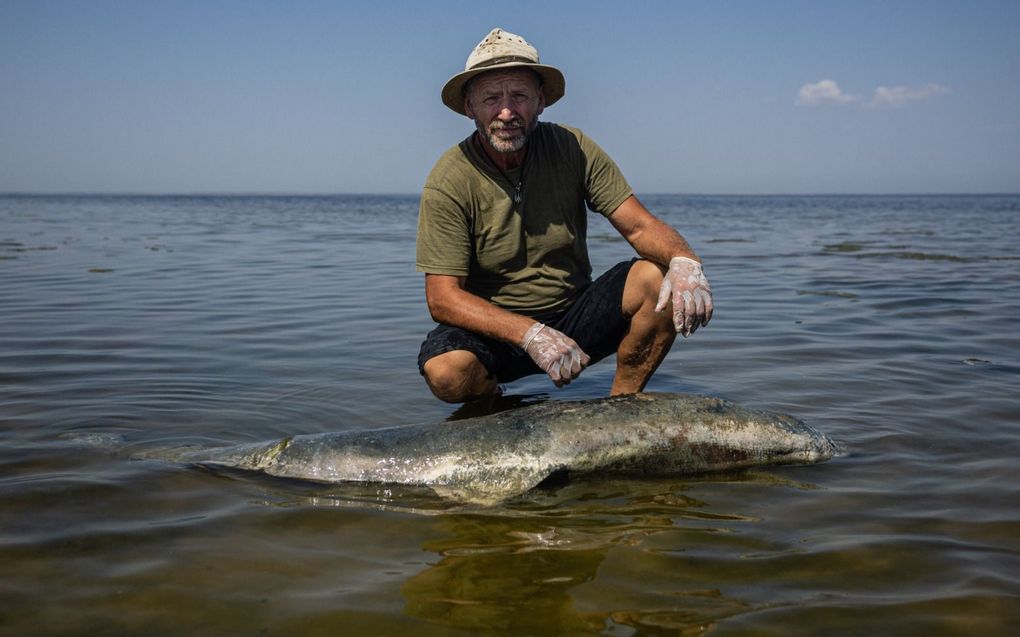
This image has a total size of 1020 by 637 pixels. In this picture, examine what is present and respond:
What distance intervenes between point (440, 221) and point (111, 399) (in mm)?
2362

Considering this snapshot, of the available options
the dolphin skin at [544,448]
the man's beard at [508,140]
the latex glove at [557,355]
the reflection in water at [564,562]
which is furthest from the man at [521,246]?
the reflection in water at [564,562]

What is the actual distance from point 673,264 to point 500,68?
1.41 metres

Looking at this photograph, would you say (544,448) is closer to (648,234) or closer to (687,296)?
(687,296)

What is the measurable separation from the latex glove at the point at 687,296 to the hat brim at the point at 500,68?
1.28m

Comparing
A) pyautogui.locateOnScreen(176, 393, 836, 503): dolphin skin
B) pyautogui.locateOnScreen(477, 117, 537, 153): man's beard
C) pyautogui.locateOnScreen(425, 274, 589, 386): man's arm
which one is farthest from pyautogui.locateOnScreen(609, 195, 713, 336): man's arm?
pyautogui.locateOnScreen(477, 117, 537, 153): man's beard

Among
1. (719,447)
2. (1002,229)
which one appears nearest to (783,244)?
(1002,229)

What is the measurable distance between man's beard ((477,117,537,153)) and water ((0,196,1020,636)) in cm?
164

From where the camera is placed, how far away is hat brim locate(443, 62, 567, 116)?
15.0 feet

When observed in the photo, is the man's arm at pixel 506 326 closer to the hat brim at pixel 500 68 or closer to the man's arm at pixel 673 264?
the man's arm at pixel 673 264

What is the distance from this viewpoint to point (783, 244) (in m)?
19.8

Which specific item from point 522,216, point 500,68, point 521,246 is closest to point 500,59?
point 500,68

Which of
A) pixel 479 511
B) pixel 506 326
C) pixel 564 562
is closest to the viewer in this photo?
pixel 564 562

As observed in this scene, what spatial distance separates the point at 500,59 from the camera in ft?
15.0

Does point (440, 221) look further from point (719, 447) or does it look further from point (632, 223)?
point (719, 447)
